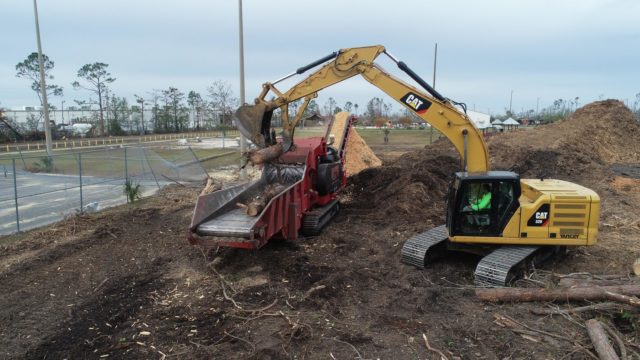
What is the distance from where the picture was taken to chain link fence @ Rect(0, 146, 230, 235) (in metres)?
11.8

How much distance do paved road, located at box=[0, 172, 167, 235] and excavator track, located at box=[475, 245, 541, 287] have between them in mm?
10385

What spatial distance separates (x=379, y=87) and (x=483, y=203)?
3.31 meters

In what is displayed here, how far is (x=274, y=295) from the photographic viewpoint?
21.7 ft

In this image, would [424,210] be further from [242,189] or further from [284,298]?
[284,298]

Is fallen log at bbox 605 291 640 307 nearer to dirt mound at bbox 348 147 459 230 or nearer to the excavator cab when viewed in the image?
the excavator cab

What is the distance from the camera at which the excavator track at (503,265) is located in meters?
6.57

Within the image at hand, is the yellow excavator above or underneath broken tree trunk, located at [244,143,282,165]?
underneath

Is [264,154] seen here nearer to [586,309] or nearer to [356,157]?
[586,309]

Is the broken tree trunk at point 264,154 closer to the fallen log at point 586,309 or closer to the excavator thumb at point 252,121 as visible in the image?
the excavator thumb at point 252,121

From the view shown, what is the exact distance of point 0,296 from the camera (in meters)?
6.84

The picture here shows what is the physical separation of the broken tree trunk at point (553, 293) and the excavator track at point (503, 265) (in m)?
0.40

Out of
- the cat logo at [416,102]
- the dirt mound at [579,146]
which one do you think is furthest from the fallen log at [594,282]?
the dirt mound at [579,146]

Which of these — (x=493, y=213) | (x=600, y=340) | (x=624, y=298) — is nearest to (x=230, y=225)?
(x=493, y=213)

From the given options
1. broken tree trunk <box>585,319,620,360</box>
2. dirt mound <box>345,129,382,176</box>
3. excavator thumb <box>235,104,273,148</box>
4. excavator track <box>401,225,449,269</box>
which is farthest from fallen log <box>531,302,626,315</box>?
dirt mound <box>345,129,382,176</box>
